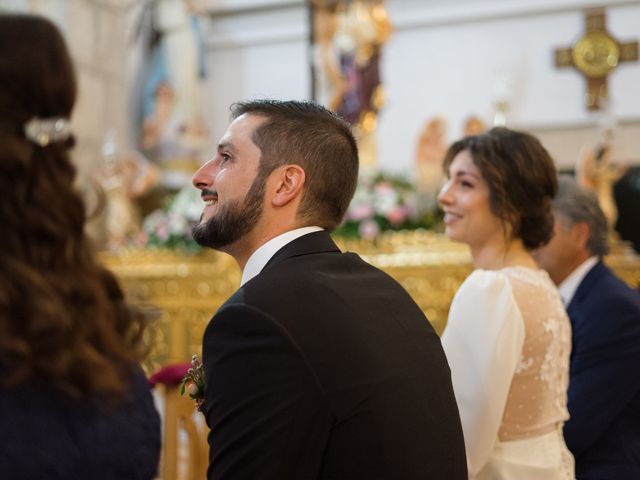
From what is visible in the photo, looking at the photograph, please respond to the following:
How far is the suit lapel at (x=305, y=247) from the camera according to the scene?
1549mm

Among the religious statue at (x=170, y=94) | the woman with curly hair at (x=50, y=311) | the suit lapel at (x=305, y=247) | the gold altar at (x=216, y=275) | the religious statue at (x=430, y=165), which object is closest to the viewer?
the woman with curly hair at (x=50, y=311)

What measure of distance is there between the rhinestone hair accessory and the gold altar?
175 inches

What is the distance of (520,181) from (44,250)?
5.05 feet

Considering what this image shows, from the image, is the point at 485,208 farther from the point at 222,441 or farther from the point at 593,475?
the point at 222,441

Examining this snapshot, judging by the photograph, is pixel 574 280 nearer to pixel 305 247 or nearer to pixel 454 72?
pixel 305 247

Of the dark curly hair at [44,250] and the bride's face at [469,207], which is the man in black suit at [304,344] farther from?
the bride's face at [469,207]

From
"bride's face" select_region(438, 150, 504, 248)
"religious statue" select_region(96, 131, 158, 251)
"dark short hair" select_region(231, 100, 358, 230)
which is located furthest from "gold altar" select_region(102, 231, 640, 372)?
"dark short hair" select_region(231, 100, 358, 230)

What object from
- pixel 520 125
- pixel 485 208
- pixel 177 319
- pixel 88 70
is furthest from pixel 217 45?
pixel 485 208

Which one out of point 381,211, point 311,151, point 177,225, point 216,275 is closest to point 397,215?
point 381,211

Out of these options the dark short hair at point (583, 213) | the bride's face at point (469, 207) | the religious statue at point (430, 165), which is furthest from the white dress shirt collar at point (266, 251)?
the religious statue at point (430, 165)

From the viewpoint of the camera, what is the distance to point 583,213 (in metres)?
3.01

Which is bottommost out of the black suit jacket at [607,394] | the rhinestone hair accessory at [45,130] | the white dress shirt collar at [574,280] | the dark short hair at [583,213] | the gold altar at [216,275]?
the gold altar at [216,275]

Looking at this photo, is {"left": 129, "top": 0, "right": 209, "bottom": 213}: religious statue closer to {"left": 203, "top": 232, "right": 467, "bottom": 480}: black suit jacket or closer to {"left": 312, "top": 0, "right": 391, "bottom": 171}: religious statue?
{"left": 312, "top": 0, "right": 391, "bottom": 171}: religious statue

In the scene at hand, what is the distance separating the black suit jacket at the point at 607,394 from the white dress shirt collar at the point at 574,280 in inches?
11.1
